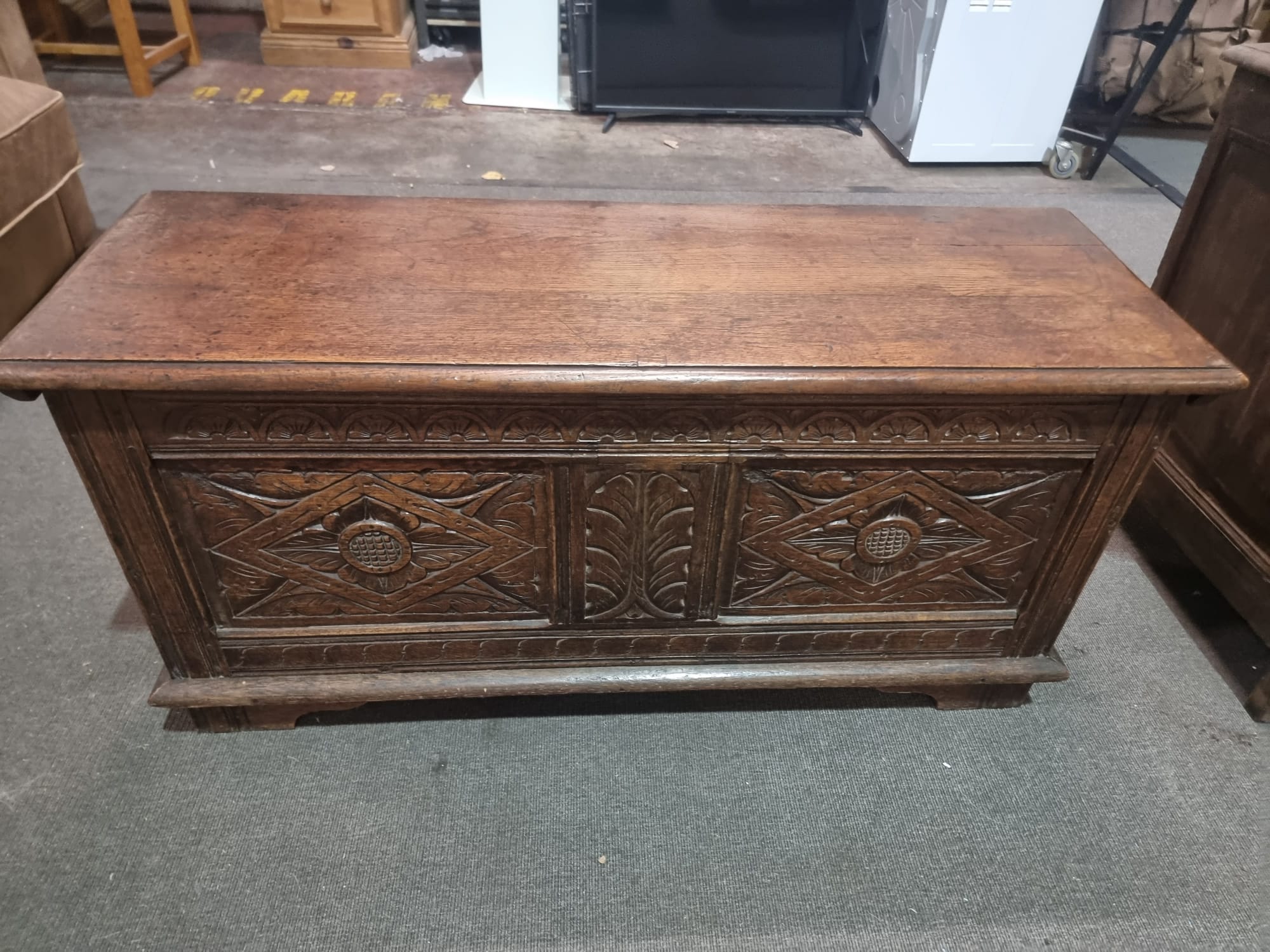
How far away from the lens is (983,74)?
3072 mm

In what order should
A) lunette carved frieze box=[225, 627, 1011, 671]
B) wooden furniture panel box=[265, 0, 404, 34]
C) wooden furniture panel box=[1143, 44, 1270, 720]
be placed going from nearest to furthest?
lunette carved frieze box=[225, 627, 1011, 671] < wooden furniture panel box=[1143, 44, 1270, 720] < wooden furniture panel box=[265, 0, 404, 34]

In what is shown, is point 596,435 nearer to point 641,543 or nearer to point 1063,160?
point 641,543

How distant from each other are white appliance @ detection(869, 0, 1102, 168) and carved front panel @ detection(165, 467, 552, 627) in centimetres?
269

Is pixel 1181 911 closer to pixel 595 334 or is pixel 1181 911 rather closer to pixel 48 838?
pixel 595 334

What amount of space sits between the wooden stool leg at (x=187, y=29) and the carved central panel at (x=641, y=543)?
3.70 meters

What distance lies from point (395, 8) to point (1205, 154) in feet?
11.5

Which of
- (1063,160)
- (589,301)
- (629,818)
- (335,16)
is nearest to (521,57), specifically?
(335,16)

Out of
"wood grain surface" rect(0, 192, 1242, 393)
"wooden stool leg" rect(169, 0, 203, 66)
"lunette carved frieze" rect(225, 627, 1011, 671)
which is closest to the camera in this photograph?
"wood grain surface" rect(0, 192, 1242, 393)

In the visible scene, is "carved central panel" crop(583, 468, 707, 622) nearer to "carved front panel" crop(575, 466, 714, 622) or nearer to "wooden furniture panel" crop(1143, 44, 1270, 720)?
"carved front panel" crop(575, 466, 714, 622)

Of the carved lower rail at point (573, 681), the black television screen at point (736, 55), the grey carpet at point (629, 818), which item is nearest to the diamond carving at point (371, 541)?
the carved lower rail at point (573, 681)

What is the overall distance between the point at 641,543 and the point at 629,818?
1.36 ft

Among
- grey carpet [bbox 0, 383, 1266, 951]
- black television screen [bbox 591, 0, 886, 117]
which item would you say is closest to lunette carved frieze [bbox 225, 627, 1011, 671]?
grey carpet [bbox 0, 383, 1266, 951]

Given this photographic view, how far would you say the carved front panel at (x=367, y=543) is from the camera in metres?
1.09

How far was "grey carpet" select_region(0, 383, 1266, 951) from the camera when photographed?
114 cm
